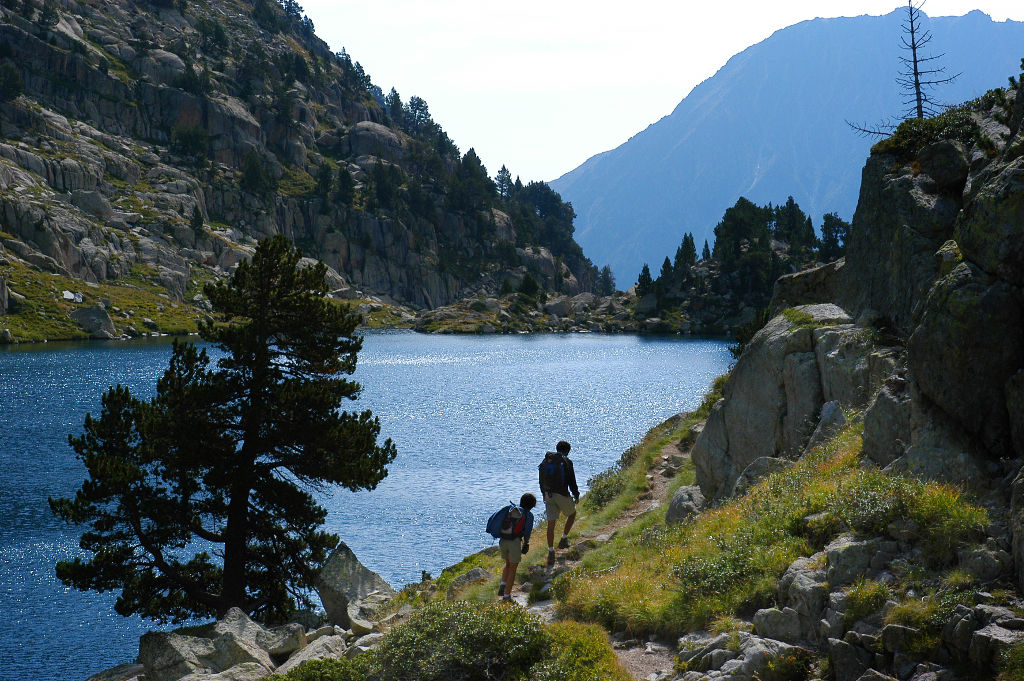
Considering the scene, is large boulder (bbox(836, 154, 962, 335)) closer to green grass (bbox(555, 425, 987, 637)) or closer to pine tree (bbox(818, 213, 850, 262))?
green grass (bbox(555, 425, 987, 637))

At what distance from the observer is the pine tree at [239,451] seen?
26.0m

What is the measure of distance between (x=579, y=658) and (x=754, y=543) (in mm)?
4377

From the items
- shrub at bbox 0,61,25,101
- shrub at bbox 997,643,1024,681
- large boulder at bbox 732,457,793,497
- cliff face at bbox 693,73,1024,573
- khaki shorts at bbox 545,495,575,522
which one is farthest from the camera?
shrub at bbox 0,61,25,101

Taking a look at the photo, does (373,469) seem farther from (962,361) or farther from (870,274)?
(962,361)

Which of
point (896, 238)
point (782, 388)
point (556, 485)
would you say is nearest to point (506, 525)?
point (556, 485)

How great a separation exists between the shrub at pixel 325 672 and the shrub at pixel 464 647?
395 mm

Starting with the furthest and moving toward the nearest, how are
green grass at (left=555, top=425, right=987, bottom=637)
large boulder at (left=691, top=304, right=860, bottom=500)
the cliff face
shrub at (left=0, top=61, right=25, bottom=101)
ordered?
1. shrub at (left=0, top=61, right=25, bottom=101)
2. large boulder at (left=691, top=304, right=860, bottom=500)
3. the cliff face
4. green grass at (left=555, top=425, right=987, bottom=637)

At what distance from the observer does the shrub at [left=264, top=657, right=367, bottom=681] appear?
50.0 feet

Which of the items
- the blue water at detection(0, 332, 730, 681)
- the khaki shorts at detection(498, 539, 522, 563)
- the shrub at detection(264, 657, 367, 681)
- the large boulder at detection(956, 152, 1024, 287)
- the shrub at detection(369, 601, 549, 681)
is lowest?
the blue water at detection(0, 332, 730, 681)

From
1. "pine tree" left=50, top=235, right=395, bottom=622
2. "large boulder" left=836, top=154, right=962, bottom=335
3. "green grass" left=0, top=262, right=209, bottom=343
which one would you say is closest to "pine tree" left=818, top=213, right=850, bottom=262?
"green grass" left=0, top=262, right=209, bottom=343

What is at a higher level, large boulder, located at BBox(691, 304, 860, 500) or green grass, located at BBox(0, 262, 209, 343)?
green grass, located at BBox(0, 262, 209, 343)

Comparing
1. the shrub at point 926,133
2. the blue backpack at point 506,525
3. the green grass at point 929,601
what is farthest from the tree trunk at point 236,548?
the shrub at point 926,133

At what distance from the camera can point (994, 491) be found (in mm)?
12562

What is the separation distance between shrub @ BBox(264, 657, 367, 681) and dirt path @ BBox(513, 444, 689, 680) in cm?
403
